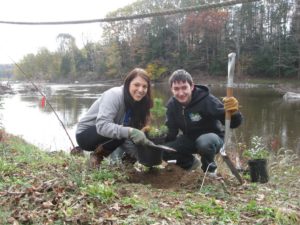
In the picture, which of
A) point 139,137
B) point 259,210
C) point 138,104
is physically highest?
point 138,104

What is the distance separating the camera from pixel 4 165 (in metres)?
3.88

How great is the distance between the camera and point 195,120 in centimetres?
414

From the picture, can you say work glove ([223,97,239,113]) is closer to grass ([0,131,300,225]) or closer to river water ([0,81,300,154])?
grass ([0,131,300,225])

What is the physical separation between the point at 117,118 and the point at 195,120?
0.86m

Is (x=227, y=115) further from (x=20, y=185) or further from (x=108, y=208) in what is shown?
(x=20, y=185)

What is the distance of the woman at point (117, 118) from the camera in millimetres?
3686

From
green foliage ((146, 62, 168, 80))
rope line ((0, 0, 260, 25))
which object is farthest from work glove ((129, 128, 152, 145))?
green foliage ((146, 62, 168, 80))

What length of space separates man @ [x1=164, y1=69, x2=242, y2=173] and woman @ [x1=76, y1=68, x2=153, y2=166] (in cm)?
34

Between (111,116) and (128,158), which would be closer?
(111,116)

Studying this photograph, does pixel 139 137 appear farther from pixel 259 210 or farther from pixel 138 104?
pixel 259 210

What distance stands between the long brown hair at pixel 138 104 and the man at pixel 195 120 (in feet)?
0.96

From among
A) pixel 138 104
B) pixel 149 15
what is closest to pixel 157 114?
pixel 138 104

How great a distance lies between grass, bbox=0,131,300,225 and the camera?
2.54 metres

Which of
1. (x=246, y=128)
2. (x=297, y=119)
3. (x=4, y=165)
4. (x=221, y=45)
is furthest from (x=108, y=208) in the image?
(x=221, y=45)
